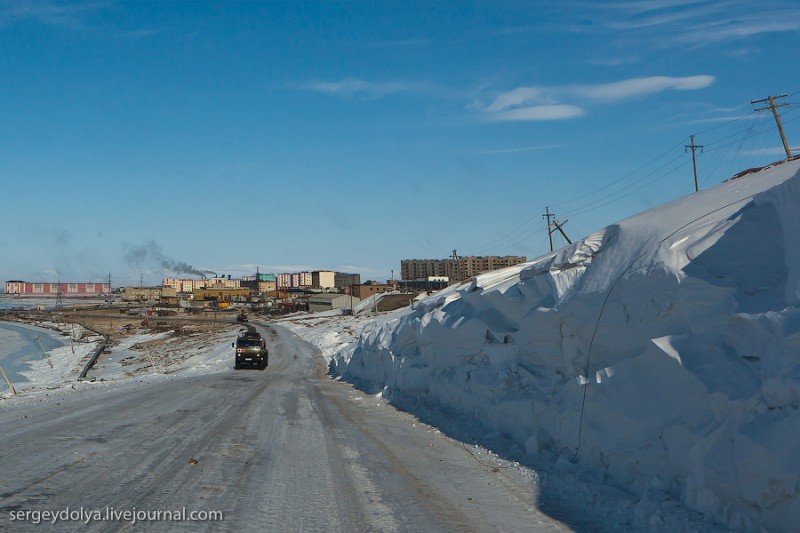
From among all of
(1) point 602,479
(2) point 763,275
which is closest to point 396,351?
(1) point 602,479

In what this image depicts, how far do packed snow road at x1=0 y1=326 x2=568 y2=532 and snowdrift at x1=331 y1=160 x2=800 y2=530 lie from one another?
4.06 ft

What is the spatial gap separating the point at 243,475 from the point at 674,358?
18.3 feet

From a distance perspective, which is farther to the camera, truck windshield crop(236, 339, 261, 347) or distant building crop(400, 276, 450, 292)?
distant building crop(400, 276, 450, 292)

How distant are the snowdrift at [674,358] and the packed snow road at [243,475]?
1.24 metres

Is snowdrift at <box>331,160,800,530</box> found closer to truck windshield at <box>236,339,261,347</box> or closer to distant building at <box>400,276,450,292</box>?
truck windshield at <box>236,339,261,347</box>

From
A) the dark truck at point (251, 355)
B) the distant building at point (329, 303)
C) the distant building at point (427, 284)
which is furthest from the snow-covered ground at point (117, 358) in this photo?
the distant building at point (427, 284)

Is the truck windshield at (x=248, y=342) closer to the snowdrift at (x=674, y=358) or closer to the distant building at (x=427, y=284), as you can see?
the snowdrift at (x=674, y=358)

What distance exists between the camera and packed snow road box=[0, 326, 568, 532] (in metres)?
6.48

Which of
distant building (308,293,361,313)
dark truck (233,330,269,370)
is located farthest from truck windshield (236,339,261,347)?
distant building (308,293,361,313)

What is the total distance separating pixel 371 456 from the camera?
994cm

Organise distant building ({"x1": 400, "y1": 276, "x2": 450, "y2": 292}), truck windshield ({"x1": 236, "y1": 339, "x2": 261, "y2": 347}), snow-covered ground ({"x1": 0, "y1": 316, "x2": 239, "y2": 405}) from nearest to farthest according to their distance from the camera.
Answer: truck windshield ({"x1": 236, "y1": 339, "x2": 261, "y2": 347}) < snow-covered ground ({"x1": 0, "y1": 316, "x2": 239, "y2": 405}) < distant building ({"x1": 400, "y1": 276, "x2": 450, "y2": 292})

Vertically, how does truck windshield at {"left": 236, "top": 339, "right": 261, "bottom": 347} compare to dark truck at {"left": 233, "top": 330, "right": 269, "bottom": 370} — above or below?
above

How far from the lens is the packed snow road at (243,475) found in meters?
6.48

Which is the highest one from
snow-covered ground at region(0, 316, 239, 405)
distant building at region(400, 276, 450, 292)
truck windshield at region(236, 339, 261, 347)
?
distant building at region(400, 276, 450, 292)
